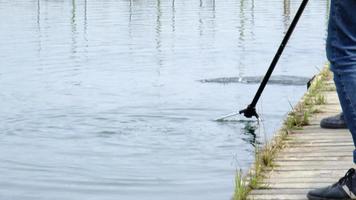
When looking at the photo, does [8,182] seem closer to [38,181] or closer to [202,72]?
[38,181]

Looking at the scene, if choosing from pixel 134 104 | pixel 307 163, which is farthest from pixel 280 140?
pixel 134 104

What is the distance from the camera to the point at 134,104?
12.0 metres

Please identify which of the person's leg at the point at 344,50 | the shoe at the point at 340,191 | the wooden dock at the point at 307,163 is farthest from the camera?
the wooden dock at the point at 307,163

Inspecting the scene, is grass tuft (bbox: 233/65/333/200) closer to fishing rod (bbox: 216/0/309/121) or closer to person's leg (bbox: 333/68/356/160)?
fishing rod (bbox: 216/0/309/121)

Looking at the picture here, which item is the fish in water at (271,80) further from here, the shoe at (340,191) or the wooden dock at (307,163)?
A: the shoe at (340,191)

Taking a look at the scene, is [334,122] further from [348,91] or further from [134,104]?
[134,104]

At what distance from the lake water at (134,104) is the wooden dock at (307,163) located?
0.83 m

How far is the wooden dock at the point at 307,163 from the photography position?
17.1 feet

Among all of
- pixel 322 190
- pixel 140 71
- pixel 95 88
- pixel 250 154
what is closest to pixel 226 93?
pixel 95 88

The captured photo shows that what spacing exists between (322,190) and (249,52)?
46.8 ft

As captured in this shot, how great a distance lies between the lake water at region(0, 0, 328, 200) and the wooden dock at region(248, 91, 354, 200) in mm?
832

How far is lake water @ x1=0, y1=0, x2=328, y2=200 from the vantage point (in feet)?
25.9

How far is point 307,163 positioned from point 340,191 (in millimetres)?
1143

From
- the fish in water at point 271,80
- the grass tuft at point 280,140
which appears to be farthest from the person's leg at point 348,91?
the fish in water at point 271,80
